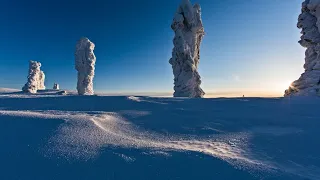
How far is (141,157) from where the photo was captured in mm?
2990

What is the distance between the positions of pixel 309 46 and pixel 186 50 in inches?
402

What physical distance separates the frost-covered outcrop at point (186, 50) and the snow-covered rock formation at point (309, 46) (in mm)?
9036

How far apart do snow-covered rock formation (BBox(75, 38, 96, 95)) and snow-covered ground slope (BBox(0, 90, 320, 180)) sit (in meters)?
28.3

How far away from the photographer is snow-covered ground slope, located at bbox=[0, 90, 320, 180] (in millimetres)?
2693

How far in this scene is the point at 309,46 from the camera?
14711 millimetres

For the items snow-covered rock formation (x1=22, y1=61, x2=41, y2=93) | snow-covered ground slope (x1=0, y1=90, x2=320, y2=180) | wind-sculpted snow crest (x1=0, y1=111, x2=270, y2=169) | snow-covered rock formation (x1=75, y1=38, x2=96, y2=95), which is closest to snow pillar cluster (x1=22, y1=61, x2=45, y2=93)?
snow-covered rock formation (x1=22, y1=61, x2=41, y2=93)

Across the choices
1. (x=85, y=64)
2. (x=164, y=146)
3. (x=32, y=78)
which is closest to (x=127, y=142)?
(x=164, y=146)

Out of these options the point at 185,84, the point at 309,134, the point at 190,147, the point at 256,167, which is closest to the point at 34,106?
the point at 190,147

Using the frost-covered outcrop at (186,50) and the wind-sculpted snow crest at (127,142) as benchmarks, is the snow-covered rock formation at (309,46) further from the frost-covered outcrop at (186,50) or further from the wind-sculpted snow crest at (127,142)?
the wind-sculpted snow crest at (127,142)

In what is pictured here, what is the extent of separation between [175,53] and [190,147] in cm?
1927

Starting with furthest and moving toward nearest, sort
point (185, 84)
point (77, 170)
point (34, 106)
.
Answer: point (185, 84)
point (34, 106)
point (77, 170)

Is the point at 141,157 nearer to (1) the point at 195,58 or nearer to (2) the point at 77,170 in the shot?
(2) the point at 77,170

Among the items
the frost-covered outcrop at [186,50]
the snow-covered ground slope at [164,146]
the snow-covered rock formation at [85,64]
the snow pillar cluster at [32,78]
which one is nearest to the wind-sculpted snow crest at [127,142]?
the snow-covered ground slope at [164,146]

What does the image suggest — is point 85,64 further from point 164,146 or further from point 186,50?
point 164,146
